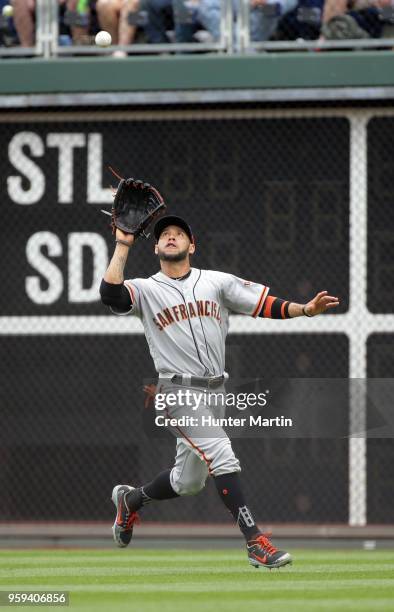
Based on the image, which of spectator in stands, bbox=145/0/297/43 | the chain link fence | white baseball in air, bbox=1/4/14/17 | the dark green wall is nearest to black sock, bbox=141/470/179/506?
the chain link fence

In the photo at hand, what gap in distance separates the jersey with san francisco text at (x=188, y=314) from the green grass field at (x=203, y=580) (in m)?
1.17

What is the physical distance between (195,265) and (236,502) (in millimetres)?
4183

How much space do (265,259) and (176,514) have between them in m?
2.15

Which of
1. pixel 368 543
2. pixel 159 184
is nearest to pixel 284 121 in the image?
pixel 159 184

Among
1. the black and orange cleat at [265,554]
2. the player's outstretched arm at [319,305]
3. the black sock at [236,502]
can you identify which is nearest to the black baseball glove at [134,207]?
the player's outstretched arm at [319,305]

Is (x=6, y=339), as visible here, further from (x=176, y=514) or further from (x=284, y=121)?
(x=284, y=121)

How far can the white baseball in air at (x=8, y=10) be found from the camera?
1159 cm

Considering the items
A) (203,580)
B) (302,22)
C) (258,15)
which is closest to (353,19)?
(302,22)

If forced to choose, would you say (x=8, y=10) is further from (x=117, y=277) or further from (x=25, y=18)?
(x=117, y=277)

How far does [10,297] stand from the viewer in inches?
452

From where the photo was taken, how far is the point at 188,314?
304 inches

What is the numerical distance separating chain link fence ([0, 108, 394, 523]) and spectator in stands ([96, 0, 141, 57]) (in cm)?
62

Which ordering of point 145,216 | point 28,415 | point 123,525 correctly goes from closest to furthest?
1. point 145,216
2. point 123,525
3. point 28,415

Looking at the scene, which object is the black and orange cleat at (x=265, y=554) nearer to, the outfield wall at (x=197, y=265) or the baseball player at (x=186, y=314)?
the baseball player at (x=186, y=314)
